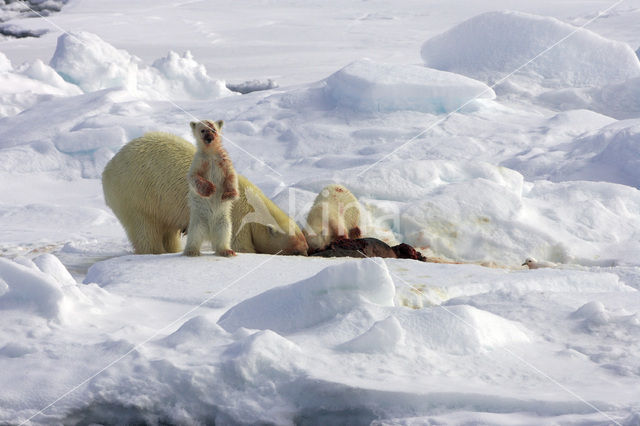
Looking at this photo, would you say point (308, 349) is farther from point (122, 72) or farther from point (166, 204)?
point (122, 72)

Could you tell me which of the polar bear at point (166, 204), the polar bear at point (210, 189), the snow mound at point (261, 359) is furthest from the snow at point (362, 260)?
the polar bear at point (166, 204)

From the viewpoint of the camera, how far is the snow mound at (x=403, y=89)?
10.1 m

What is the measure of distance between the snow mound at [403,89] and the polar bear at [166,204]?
5509 mm

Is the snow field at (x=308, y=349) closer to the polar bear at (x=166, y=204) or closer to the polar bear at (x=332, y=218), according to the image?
the polar bear at (x=166, y=204)

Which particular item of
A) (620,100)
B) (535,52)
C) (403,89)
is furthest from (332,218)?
(535,52)

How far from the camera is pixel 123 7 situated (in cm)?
3353

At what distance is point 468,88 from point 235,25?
21.7 meters

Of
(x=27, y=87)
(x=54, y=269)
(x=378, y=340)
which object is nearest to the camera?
(x=378, y=340)

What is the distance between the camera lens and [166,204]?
501 cm

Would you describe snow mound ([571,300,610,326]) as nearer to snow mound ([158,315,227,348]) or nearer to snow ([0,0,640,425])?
snow ([0,0,640,425])

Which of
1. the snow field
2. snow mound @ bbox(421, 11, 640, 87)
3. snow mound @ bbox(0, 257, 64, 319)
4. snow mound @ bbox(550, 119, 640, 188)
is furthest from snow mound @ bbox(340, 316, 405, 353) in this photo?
snow mound @ bbox(421, 11, 640, 87)

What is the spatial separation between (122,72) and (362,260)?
13.1 meters

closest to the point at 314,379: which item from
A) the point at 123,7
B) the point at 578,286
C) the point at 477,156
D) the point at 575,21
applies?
the point at 578,286

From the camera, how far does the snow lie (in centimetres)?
228
